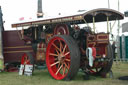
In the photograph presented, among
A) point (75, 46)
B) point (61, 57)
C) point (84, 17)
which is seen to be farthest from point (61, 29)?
point (75, 46)

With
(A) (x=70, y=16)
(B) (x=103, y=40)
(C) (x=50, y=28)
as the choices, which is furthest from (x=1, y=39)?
(B) (x=103, y=40)

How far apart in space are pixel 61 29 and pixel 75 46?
4.32 ft

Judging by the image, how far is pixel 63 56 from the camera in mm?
Answer: 8484

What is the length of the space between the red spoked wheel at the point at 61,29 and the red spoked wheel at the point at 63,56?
398mm

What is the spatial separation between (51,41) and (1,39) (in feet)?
11.8

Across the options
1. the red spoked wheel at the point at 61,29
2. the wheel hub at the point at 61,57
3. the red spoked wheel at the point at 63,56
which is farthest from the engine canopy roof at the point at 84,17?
the wheel hub at the point at 61,57

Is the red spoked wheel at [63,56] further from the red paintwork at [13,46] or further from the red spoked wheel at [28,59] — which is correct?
the red paintwork at [13,46]

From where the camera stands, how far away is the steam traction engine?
8008 millimetres

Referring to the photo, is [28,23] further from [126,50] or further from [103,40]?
[126,50]

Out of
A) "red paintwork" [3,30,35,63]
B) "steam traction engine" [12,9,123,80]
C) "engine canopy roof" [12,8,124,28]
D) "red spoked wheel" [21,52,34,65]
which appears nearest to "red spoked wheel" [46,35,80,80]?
"steam traction engine" [12,9,123,80]

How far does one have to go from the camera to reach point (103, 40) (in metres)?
8.27

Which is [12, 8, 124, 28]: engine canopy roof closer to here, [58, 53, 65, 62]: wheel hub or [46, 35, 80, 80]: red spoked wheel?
[46, 35, 80, 80]: red spoked wheel

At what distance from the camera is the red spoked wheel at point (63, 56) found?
26.1ft

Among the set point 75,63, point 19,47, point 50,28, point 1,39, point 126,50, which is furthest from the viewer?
point 126,50
